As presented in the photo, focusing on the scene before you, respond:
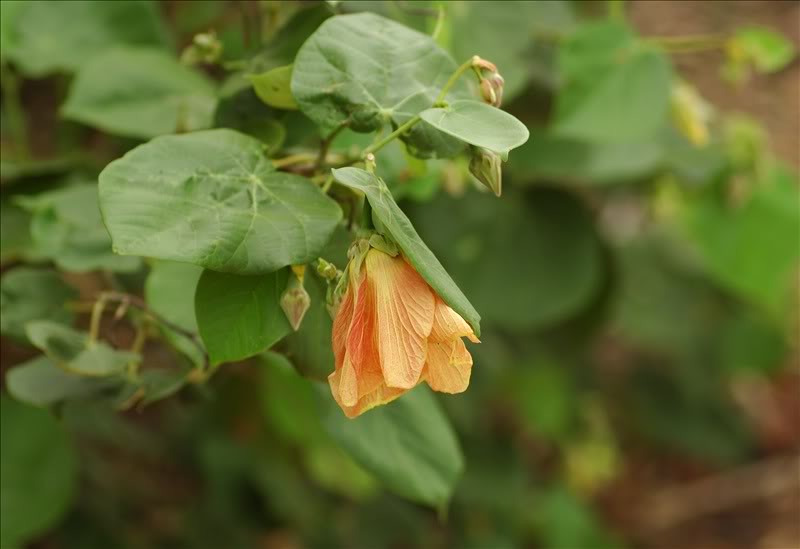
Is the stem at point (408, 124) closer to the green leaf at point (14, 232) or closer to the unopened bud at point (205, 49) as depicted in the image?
the unopened bud at point (205, 49)

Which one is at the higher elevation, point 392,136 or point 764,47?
point 392,136

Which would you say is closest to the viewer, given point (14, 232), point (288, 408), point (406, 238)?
point (406, 238)

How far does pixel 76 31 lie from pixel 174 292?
0.35 meters

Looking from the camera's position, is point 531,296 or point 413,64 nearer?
point 413,64

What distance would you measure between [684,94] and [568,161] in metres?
0.17

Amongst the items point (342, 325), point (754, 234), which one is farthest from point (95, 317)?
point (754, 234)

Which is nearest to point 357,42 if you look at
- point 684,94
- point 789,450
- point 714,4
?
point 684,94

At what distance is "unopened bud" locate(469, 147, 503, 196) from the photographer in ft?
1.65

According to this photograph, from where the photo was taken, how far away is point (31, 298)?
0.70m

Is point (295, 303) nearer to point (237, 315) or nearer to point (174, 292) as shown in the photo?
point (237, 315)

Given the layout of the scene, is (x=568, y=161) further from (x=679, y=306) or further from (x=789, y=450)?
(x=789, y=450)

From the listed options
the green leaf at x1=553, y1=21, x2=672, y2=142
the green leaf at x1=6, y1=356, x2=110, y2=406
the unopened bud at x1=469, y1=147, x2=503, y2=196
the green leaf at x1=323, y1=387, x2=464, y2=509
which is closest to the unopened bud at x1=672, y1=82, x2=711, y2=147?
the green leaf at x1=553, y1=21, x2=672, y2=142

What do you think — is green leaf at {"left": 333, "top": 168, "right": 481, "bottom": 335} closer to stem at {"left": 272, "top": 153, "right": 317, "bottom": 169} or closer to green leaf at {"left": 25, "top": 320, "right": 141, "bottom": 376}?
stem at {"left": 272, "top": 153, "right": 317, "bottom": 169}

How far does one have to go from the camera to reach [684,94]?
1.05 m
